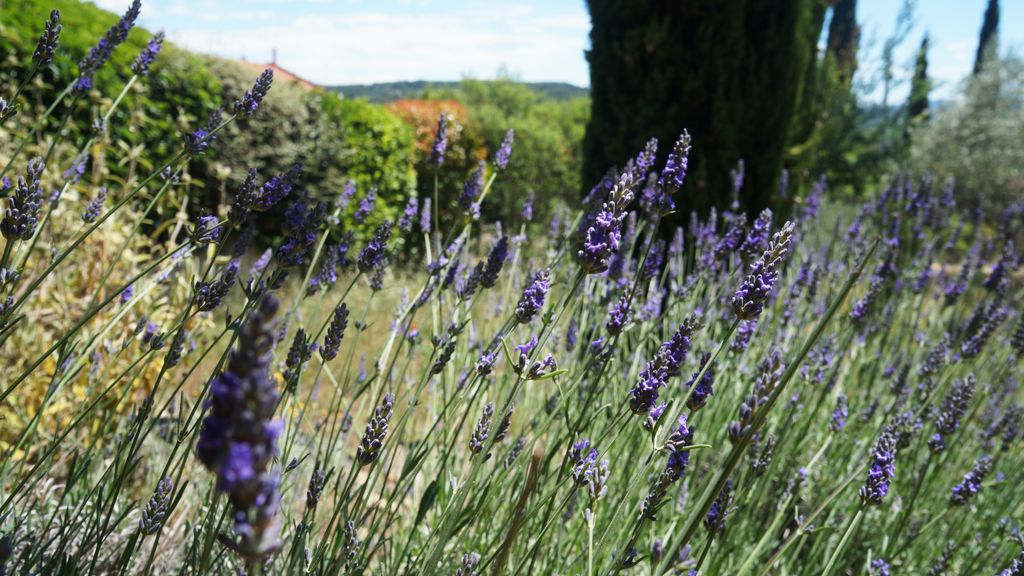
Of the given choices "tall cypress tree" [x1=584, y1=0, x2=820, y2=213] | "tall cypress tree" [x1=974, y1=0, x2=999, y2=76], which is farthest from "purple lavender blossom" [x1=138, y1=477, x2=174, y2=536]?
"tall cypress tree" [x1=974, y1=0, x2=999, y2=76]

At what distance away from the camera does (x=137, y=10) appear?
1666 millimetres

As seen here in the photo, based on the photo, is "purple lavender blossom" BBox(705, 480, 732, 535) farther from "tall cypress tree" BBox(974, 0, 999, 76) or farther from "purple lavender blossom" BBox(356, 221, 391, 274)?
"tall cypress tree" BBox(974, 0, 999, 76)

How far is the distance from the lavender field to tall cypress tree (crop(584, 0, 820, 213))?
44 cm

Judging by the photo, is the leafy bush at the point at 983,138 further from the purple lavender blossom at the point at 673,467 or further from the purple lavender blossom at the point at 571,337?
the purple lavender blossom at the point at 673,467

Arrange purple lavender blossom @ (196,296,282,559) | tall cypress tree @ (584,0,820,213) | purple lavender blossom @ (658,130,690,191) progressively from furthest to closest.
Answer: tall cypress tree @ (584,0,820,213) → purple lavender blossom @ (658,130,690,191) → purple lavender blossom @ (196,296,282,559)

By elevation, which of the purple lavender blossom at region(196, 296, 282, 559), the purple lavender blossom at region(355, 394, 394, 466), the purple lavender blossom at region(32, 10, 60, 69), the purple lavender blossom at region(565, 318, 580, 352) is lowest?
the purple lavender blossom at region(565, 318, 580, 352)

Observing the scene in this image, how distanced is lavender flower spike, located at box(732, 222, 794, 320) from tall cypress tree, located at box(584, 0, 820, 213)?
4.31 metres

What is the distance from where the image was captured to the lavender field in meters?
1.21

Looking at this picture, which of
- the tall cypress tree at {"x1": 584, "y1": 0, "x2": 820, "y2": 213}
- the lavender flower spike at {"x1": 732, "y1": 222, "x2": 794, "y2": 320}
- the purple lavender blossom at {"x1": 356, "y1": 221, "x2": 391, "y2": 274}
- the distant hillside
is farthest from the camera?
the distant hillside

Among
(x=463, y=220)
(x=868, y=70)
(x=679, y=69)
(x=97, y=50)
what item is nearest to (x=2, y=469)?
(x=97, y=50)

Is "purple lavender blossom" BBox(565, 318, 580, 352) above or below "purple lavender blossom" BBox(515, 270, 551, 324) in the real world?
below

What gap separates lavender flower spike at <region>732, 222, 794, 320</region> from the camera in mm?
1068

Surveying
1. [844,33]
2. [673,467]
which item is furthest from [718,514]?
[844,33]

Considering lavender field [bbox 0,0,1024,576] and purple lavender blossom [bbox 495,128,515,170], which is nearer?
lavender field [bbox 0,0,1024,576]
